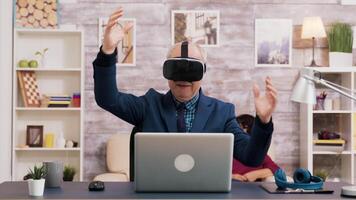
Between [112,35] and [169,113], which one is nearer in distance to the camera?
[112,35]

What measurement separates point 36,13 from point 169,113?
3.20m

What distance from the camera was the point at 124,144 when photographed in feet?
18.2

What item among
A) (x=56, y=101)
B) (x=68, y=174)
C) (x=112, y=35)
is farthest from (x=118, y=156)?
(x=112, y=35)

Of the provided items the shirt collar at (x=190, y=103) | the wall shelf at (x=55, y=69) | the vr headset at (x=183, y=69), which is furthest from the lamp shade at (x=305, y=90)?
the wall shelf at (x=55, y=69)

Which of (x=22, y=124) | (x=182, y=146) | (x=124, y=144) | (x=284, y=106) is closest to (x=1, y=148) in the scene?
(x=22, y=124)

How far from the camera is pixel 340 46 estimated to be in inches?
224

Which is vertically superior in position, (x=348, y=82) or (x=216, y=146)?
(x=348, y=82)

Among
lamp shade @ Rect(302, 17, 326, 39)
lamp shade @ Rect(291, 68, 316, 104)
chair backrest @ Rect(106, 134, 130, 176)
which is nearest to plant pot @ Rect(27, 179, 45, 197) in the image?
lamp shade @ Rect(291, 68, 316, 104)

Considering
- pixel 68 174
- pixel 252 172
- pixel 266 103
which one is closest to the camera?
pixel 266 103

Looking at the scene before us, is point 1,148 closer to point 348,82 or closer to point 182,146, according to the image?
point 348,82

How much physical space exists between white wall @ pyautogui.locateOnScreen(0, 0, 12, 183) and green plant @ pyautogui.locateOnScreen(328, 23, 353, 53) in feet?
9.57

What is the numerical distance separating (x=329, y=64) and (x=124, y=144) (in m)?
2.01

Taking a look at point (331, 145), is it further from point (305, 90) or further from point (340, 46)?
point (305, 90)

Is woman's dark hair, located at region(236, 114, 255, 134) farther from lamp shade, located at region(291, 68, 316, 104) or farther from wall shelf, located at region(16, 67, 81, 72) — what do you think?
lamp shade, located at region(291, 68, 316, 104)
